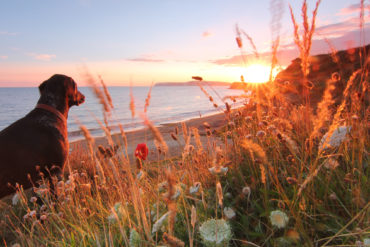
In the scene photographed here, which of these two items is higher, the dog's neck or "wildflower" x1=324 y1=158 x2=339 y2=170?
the dog's neck

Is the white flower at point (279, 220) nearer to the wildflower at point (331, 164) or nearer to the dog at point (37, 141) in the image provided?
the wildflower at point (331, 164)

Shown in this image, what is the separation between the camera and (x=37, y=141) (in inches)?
161

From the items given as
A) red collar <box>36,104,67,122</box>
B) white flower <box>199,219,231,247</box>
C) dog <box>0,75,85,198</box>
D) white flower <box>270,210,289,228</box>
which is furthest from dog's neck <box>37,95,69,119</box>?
white flower <box>270,210,289,228</box>

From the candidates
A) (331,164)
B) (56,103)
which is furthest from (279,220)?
(56,103)

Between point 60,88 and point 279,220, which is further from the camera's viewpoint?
point 60,88

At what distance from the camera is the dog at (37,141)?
3.80 m

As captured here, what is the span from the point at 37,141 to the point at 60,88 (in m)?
1.41

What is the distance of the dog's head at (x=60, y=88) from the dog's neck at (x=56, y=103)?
0.02m

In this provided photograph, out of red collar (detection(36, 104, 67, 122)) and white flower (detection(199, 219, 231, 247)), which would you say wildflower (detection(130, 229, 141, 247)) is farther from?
red collar (detection(36, 104, 67, 122))

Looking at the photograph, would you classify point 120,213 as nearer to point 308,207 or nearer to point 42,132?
point 308,207

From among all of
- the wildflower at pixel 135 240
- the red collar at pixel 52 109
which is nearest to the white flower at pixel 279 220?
the wildflower at pixel 135 240

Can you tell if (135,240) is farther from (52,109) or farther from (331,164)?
(52,109)

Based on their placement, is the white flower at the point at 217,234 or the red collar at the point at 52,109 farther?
the red collar at the point at 52,109

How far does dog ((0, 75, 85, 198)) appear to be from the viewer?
380 cm
